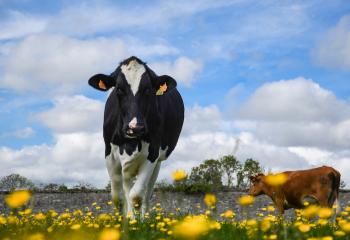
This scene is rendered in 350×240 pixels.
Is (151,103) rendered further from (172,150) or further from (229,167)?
(229,167)

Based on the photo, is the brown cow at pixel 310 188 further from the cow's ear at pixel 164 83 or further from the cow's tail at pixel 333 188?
the cow's ear at pixel 164 83

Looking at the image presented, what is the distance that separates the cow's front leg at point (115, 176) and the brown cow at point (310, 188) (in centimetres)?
511

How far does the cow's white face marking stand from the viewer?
23.1ft

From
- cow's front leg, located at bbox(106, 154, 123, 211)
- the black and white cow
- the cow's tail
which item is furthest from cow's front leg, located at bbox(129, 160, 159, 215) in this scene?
the cow's tail

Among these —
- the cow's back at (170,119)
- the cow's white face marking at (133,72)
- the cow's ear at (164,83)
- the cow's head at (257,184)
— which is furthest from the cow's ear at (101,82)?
the cow's head at (257,184)

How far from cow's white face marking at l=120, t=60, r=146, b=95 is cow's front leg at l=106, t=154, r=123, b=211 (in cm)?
112

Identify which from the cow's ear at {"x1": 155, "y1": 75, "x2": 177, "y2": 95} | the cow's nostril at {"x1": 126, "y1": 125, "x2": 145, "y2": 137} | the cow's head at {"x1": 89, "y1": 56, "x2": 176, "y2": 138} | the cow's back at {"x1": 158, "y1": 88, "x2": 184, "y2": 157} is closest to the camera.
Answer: the cow's nostril at {"x1": 126, "y1": 125, "x2": 145, "y2": 137}

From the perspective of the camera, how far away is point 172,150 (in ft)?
29.3

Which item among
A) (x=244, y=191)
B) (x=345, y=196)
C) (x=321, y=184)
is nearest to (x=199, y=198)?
(x=244, y=191)

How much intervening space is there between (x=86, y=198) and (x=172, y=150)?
621 inches

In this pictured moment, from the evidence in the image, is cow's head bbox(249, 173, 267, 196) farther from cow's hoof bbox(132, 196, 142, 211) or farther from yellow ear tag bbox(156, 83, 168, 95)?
cow's hoof bbox(132, 196, 142, 211)

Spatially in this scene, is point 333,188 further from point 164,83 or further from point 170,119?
point 164,83

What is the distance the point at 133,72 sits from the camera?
7.20 meters

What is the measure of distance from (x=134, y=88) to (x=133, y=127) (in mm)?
709
